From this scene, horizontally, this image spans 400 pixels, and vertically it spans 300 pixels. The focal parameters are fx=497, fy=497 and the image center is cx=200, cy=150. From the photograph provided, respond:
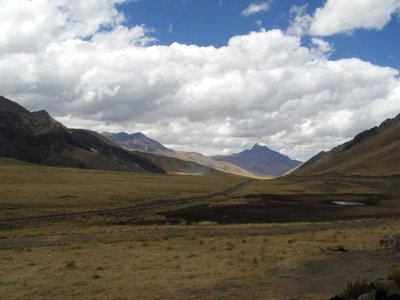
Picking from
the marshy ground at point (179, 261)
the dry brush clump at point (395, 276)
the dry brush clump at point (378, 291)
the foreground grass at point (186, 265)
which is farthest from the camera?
the marshy ground at point (179, 261)

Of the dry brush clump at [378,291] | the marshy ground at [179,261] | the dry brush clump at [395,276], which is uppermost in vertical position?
the dry brush clump at [395,276]

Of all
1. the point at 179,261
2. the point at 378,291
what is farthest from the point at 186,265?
the point at 378,291

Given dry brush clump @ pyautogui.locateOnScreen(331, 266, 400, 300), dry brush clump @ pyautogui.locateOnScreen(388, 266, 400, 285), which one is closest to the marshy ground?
dry brush clump @ pyautogui.locateOnScreen(331, 266, 400, 300)

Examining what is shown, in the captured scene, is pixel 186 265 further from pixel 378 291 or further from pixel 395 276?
pixel 378 291

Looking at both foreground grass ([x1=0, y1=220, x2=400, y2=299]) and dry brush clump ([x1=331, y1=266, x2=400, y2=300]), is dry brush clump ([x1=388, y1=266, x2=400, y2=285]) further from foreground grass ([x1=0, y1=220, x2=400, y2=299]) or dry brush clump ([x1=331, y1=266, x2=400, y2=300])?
foreground grass ([x1=0, y1=220, x2=400, y2=299])

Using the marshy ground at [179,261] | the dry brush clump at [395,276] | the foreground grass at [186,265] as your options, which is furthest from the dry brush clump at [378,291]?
the foreground grass at [186,265]

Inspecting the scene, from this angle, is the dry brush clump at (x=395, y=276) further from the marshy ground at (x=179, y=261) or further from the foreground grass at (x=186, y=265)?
the foreground grass at (x=186, y=265)

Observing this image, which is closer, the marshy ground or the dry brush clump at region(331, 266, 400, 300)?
the dry brush clump at region(331, 266, 400, 300)

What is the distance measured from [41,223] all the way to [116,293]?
33.7 m

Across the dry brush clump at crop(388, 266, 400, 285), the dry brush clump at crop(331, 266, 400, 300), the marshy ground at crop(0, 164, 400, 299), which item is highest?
the dry brush clump at crop(388, 266, 400, 285)

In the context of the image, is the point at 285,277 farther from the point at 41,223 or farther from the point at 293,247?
the point at 41,223

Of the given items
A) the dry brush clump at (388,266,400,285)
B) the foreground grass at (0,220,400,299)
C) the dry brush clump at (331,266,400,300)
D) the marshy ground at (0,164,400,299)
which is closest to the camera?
the dry brush clump at (331,266,400,300)

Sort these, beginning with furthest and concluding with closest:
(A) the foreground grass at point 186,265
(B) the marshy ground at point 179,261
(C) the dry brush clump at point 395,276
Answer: (B) the marshy ground at point 179,261, (A) the foreground grass at point 186,265, (C) the dry brush clump at point 395,276

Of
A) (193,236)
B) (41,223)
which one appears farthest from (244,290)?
(41,223)
